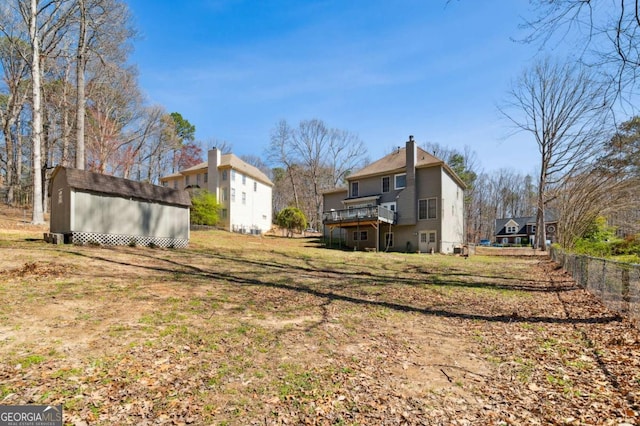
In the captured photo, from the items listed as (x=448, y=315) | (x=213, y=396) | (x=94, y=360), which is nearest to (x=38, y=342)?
(x=94, y=360)

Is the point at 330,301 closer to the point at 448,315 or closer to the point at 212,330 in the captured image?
the point at 448,315

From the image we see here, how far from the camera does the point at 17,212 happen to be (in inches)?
952

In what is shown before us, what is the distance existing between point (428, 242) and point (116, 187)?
68.5 feet

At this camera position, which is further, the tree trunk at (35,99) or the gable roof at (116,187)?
the tree trunk at (35,99)

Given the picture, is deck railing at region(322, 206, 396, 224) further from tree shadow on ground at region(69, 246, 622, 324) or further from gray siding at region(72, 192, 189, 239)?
tree shadow on ground at region(69, 246, 622, 324)

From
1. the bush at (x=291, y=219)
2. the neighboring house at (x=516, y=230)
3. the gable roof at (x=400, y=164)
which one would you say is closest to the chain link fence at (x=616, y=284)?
the gable roof at (x=400, y=164)

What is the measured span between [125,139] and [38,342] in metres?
31.2

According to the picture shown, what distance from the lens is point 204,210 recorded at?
2891 cm

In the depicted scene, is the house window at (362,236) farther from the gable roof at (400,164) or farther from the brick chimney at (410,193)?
the gable roof at (400,164)

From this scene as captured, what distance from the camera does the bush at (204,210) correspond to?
94.1 feet

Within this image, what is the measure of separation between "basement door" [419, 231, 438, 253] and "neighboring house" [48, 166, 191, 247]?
17466 millimetres

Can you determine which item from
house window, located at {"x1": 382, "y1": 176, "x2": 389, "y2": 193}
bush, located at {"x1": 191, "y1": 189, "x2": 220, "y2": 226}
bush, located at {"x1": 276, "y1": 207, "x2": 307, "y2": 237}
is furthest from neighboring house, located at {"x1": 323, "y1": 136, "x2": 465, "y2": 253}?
bush, located at {"x1": 191, "y1": 189, "x2": 220, "y2": 226}

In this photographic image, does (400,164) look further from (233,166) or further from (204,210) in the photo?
(204,210)

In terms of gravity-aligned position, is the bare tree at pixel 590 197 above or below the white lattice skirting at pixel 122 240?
above
